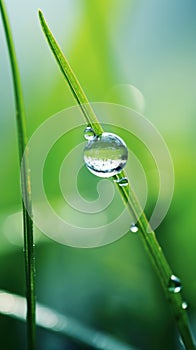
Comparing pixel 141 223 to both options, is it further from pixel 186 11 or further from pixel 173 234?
pixel 186 11

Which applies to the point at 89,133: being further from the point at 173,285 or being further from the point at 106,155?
the point at 173,285

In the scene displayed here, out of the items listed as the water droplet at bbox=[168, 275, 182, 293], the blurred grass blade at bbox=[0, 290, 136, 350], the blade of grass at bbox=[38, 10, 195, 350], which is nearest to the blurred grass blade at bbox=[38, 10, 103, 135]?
the blade of grass at bbox=[38, 10, 195, 350]

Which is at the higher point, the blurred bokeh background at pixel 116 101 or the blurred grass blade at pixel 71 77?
the blurred bokeh background at pixel 116 101

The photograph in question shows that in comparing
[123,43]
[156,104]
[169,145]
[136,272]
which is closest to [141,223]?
[136,272]

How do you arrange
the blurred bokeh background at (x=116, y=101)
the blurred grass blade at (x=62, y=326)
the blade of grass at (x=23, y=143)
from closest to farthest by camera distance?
the blade of grass at (x=23, y=143) < the blurred grass blade at (x=62, y=326) < the blurred bokeh background at (x=116, y=101)

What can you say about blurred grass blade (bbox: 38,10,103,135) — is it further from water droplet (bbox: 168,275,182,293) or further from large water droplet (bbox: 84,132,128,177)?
water droplet (bbox: 168,275,182,293)

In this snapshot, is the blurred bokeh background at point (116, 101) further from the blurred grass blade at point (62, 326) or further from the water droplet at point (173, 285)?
the water droplet at point (173, 285)

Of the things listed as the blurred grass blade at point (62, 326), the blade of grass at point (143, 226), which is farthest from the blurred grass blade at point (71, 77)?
the blurred grass blade at point (62, 326)
